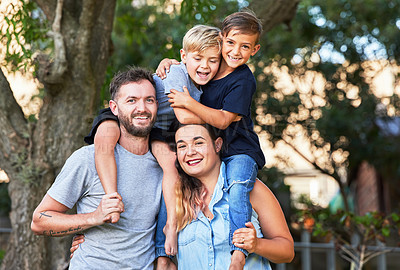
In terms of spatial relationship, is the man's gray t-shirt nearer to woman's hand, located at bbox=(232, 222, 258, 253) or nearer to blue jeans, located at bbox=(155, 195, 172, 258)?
blue jeans, located at bbox=(155, 195, 172, 258)

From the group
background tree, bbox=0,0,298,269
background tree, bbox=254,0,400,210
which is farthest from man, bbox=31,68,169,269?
background tree, bbox=254,0,400,210

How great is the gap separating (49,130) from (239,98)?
2.23m

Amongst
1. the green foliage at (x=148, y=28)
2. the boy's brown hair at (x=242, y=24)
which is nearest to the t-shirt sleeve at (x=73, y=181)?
the boy's brown hair at (x=242, y=24)

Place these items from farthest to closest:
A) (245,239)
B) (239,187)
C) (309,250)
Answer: (309,250) < (239,187) < (245,239)

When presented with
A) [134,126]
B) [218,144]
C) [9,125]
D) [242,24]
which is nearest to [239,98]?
[218,144]

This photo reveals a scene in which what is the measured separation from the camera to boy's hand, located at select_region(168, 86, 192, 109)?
298cm

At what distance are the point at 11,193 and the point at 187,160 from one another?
2.25 meters

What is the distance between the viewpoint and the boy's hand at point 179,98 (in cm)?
298

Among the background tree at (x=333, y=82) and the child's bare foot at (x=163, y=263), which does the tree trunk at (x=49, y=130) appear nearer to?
the child's bare foot at (x=163, y=263)

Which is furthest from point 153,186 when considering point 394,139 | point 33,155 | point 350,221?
point 394,139

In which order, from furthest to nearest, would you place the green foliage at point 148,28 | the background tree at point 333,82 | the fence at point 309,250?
the fence at point 309,250
the background tree at point 333,82
the green foliage at point 148,28

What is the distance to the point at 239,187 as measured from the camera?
118 inches

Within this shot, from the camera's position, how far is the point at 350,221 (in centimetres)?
640

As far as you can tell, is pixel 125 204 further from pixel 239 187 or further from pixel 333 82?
pixel 333 82
